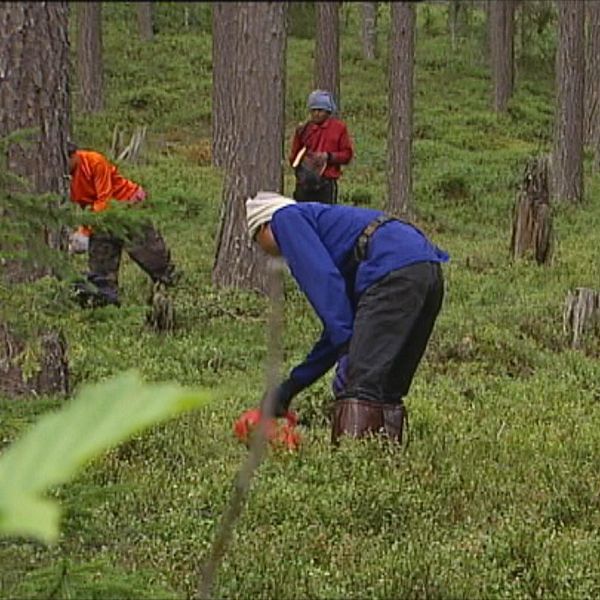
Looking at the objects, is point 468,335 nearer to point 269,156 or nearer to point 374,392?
point 269,156

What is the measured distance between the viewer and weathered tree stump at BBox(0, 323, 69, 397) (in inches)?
246

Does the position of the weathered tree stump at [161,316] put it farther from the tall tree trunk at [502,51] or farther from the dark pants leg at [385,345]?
the tall tree trunk at [502,51]

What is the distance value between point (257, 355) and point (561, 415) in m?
2.90

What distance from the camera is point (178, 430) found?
7004mm

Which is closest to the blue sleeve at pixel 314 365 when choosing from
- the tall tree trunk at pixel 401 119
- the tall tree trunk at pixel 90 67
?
the tall tree trunk at pixel 401 119

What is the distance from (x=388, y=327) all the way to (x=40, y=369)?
1.64 meters

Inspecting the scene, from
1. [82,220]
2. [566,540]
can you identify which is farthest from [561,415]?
[82,220]

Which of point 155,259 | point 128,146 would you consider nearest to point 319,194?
point 155,259

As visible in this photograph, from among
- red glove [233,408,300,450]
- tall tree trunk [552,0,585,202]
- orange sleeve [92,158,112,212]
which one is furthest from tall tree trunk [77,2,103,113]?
red glove [233,408,300,450]

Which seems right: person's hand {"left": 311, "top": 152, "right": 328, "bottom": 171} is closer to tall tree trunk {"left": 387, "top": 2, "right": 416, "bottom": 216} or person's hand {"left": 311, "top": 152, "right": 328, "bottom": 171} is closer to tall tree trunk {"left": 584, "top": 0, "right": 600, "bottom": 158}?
tall tree trunk {"left": 387, "top": 2, "right": 416, "bottom": 216}

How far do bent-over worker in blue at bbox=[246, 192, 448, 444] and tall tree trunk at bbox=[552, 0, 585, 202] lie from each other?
49.8ft

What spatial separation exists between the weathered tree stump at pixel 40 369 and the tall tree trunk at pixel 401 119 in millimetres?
13109

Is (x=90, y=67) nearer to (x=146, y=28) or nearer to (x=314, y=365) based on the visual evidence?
(x=146, y=28)

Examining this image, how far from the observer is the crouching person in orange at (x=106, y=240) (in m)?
10.4
